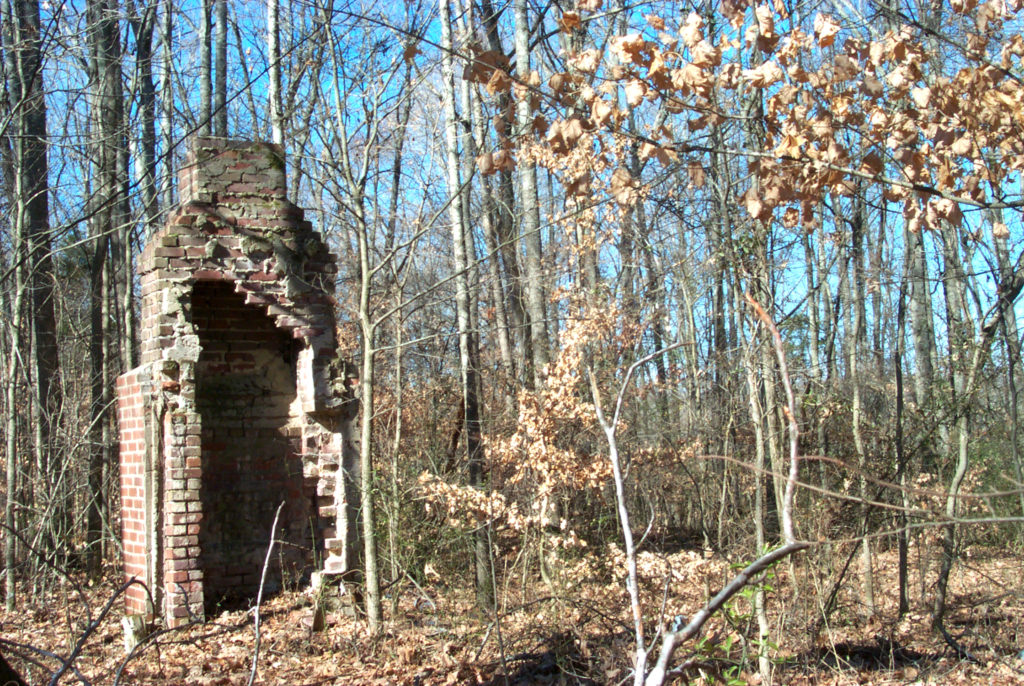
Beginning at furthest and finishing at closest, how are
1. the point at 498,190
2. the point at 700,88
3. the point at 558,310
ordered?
the point at 498,190 < the point at 558,310 < the point at 700,88

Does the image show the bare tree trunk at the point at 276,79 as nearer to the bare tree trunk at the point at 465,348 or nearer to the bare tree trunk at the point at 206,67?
the bare tree trunk at the point at 465,348

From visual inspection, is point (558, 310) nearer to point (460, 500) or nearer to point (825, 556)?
point (460, 500)

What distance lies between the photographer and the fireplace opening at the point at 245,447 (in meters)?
8.01

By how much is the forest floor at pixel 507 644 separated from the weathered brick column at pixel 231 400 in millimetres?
561

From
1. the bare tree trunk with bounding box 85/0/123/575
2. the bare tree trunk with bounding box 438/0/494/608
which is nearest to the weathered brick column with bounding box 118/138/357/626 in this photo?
the bare tree trunk with bounding box 438/0/494/608

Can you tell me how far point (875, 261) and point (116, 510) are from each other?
11363 mm

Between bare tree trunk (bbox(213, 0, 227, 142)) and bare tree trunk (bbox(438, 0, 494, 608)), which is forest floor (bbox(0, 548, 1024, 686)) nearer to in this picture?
bare tree trunk (bbox(438, 0, 494, 608))

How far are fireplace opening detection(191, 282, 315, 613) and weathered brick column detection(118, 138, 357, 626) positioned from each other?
0.01m

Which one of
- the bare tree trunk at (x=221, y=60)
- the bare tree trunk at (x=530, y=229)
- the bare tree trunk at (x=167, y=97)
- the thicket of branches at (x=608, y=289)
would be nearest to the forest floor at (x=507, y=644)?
the thicket of branches at (x=608, y=289)

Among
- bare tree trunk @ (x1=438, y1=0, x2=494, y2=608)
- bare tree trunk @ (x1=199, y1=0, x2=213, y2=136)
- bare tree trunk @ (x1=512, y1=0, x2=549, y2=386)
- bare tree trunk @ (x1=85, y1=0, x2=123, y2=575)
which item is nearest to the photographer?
bare tree trunk @ (x1=438, y1=0, x2=494, y2=608)

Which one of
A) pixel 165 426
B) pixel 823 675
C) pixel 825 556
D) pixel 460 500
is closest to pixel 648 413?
pixel 460 500

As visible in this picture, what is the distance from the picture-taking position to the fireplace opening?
26.3 ft

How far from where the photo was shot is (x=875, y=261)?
1305 cm

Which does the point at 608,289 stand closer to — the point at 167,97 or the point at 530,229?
the point at 530,229
